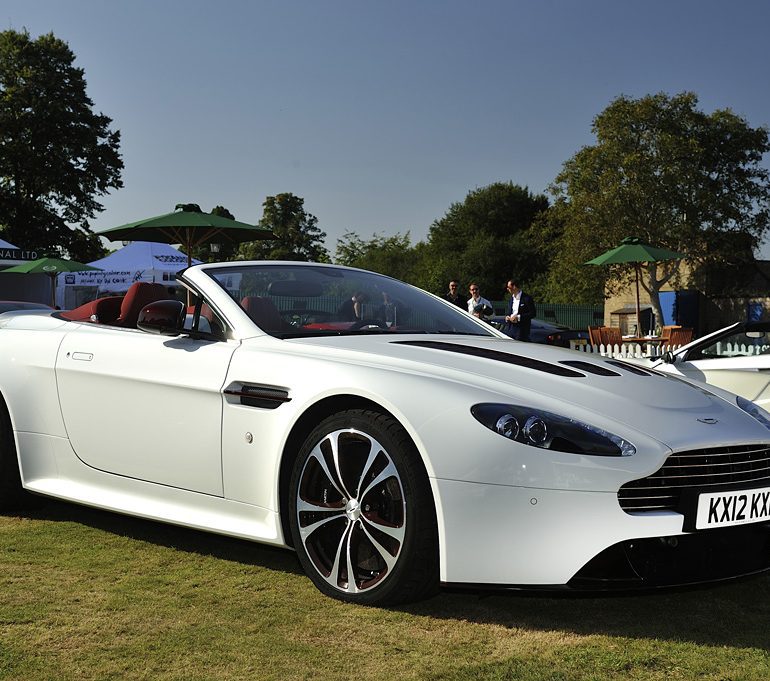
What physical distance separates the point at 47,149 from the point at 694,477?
47.7 meters

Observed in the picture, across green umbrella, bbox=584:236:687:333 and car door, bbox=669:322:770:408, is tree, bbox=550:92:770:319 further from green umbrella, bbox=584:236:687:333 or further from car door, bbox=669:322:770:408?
car door, bbox=669:322:770:408

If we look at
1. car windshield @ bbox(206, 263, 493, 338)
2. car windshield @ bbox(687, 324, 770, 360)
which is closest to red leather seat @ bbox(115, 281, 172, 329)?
car windshield @ bbox(206, 263, 493, 338)

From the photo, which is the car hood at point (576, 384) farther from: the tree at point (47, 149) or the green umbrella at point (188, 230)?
the tree at point (47, 149)

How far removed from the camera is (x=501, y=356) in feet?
12.4

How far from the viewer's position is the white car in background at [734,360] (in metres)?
6.69

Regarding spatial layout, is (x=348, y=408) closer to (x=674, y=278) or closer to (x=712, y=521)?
(x=712, y=521)

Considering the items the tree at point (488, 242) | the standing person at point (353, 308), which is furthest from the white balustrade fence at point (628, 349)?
the tree at point (488, 242)

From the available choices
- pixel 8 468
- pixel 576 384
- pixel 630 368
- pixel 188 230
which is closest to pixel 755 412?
pixel 630 368

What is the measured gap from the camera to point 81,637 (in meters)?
3.11

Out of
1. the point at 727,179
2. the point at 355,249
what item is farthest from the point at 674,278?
the point at 355,249

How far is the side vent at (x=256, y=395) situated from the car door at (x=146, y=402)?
0.25ft

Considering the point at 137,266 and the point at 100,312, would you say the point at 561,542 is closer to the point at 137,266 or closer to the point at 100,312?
the point at 100,312

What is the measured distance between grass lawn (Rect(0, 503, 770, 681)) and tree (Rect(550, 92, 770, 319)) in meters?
42.0

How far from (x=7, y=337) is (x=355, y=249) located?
2874 inches
